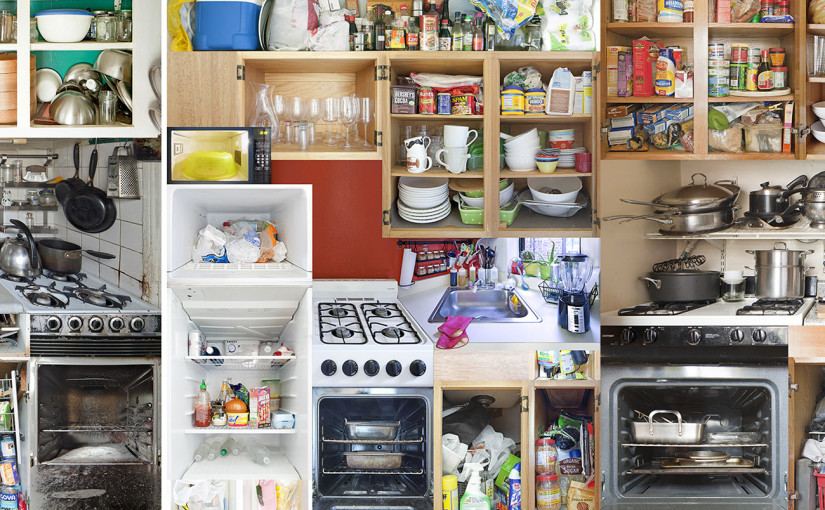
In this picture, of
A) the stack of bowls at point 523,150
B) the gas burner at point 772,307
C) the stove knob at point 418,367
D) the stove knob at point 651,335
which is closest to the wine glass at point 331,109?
the stack of bowls at point 523,150

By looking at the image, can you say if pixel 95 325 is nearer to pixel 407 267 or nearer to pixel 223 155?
pixel 223 155

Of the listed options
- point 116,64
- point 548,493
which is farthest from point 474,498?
point 116,64

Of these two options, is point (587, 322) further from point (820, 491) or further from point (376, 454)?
point (820, 491)

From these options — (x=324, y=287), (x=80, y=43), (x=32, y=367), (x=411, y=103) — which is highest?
(x=80, y=43)

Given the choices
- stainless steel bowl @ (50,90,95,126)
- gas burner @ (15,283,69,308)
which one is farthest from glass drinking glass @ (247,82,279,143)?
gas burner @ (15,283,69,308)

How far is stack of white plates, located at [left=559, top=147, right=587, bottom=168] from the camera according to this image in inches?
132

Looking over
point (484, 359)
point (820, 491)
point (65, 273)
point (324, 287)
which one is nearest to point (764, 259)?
point (820, 491)

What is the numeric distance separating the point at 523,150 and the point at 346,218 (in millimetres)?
808

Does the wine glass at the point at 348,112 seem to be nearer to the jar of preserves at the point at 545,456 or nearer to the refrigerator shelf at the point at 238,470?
the refrigerator shelf at the point at 238,470

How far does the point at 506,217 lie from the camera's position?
131 inches

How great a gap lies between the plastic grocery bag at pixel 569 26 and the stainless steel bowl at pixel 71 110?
75.6 inches

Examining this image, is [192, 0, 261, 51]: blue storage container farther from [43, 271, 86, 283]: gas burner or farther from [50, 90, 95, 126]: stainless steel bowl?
[43, 271, 86, 283]: gas burner

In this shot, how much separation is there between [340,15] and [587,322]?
5.29ft

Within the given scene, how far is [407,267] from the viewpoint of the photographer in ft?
11.4
